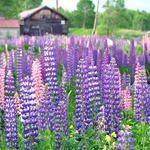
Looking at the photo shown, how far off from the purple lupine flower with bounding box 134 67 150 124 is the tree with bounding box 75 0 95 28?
73.4 meters

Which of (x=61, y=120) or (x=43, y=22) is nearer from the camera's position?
(x=61, y=120)

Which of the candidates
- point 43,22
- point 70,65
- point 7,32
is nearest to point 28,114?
point 70,65

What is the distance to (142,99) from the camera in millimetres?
4238

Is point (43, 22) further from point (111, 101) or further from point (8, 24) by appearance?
point (111, 101)

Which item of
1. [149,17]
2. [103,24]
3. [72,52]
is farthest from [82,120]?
[149,17]

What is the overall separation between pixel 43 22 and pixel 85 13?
37.8 m

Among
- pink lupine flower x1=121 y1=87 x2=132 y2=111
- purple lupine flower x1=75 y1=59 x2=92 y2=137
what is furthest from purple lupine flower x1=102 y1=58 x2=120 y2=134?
pink lupine flower x1=121 y1=87 x2=132 y2=111

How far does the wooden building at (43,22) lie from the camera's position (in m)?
41.8

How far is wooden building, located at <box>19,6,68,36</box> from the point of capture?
137 ft

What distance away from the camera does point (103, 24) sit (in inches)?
1802

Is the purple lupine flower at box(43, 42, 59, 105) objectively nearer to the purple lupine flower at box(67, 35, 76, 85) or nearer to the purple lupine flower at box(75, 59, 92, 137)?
the purple lupine flower at box(75, 59, 92, 137)

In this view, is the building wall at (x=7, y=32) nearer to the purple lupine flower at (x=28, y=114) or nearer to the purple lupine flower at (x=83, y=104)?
the purple lupine flower at (x=83, y=104)

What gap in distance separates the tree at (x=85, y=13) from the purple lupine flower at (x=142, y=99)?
7342 centimetres

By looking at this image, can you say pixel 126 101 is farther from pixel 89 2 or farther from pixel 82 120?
pixel 89 2
